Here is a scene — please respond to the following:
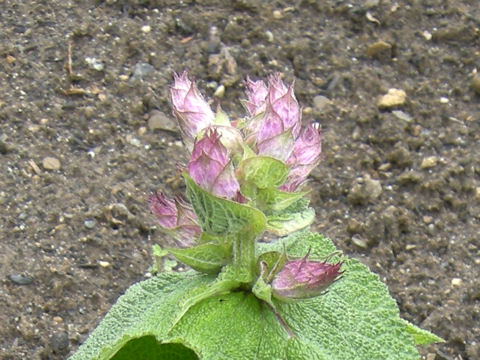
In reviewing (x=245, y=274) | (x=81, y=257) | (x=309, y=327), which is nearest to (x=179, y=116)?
(x=245, y=274)

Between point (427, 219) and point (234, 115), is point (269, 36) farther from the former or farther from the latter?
point (427, 219)

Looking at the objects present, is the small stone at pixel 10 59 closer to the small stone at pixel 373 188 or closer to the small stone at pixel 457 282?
the small stone at pixel 373 188

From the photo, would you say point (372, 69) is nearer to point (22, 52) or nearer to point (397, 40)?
point (397, 40)

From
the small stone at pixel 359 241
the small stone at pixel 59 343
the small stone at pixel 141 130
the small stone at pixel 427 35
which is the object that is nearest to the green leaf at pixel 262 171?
the small stone at pixel 59 343

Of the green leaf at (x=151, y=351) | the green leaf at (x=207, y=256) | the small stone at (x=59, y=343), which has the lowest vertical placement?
the small stone at (x=59, y=343)

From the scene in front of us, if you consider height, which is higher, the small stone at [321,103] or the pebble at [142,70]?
the pebble at [142,70]

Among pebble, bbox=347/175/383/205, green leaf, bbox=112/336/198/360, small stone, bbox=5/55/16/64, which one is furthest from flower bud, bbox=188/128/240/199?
small stone, bbox=5/55/16/64

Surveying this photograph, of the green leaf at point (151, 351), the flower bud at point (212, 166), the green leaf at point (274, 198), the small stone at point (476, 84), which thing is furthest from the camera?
the small stone at point (476, 84)

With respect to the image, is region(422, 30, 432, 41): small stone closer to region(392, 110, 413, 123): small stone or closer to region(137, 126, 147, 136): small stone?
region(392, 110, 413, 123): small stone
